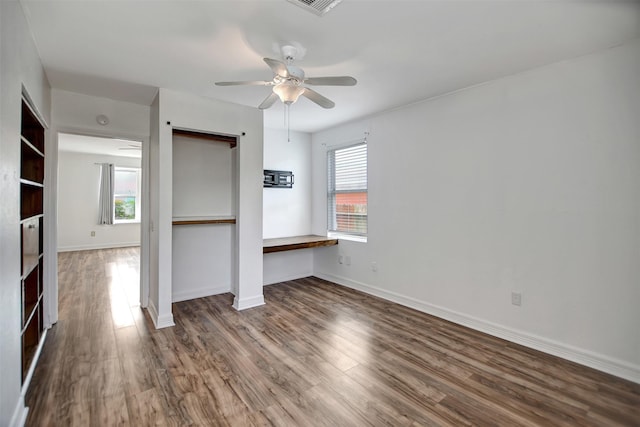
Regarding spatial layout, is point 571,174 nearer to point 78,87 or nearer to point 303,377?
point 303,377

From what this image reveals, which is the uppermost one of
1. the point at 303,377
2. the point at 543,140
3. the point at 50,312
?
the point at 543,140

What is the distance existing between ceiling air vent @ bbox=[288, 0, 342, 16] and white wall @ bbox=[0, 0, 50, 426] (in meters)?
1.48

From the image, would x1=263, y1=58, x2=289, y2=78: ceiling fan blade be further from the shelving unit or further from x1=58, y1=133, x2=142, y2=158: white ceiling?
x1=58, y1=133, x2=142, y2=158: white ceiling

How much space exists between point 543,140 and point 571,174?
1.20 feet

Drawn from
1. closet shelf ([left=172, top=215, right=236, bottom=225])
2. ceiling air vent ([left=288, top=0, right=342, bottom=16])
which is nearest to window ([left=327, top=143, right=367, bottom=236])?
closet shelf ([left=172, top=215, right=236, bottom=225])

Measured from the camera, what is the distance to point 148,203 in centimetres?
356

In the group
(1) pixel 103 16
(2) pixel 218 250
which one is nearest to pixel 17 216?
(1) pixel 103 16

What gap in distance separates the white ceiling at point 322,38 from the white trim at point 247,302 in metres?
2.41

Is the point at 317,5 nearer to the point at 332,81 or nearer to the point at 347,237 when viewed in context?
the point at 332,81

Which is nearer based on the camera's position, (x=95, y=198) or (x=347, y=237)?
(x=347, y=237)

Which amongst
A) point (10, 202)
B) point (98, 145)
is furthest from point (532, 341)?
point (98, 145)

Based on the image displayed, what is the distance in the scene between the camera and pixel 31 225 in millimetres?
2314

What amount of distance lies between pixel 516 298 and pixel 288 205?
10.8 ft

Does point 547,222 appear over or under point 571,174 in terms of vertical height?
under
